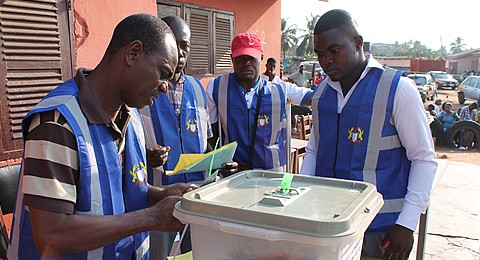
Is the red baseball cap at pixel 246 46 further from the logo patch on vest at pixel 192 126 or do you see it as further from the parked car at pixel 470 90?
the parked car at pixel 470 90

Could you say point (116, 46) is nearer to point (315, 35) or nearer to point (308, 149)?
point (315, 35)

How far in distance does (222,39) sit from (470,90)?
61.4 ft

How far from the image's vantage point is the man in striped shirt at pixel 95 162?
3.76 ft

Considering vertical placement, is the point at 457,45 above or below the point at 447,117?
above

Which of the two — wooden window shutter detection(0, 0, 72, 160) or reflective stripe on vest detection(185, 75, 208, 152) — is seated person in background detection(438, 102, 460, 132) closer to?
reflective stripe on vest detection(185, 75, 208, 152)

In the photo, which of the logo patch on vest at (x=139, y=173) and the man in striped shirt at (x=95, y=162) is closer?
the man in striped shirt at (x=95, y=162)

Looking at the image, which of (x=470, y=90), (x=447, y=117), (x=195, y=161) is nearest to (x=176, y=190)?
(x=195, y=161)

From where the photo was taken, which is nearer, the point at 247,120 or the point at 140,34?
the point at 140,34

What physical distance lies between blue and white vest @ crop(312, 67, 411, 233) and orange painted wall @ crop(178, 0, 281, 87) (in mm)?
3833

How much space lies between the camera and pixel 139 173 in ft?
4.97

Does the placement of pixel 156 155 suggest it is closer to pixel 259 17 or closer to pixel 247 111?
pixel 247 111

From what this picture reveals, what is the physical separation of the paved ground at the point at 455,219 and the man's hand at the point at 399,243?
2236mm

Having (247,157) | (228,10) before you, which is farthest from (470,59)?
(247,157)

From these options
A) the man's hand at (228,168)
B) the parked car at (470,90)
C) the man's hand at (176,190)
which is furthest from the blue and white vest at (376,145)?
the parked car at (470,90)
